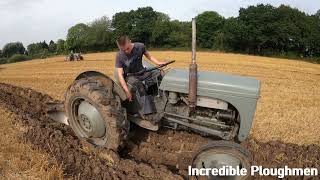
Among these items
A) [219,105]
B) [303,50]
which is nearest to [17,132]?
[219,105]

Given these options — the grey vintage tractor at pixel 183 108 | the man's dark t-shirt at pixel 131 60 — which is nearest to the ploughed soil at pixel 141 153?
the grey vintage tractor at pixel 183 108

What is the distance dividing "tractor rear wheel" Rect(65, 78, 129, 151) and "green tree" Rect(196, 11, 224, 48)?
53.3 meters

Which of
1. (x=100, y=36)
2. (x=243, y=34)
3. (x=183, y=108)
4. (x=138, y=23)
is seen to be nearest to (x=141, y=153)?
(x=183, y=108)

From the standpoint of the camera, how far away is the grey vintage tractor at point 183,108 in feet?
17.3

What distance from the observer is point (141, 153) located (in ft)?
21.3

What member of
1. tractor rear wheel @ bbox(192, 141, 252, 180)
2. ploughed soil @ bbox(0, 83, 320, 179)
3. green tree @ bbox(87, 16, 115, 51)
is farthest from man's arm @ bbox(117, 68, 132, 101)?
green tree @ bbox(87, 16, 115, 51)

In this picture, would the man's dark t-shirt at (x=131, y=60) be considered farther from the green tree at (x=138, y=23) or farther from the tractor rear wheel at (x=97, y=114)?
the green tree at (x=138, y=23)

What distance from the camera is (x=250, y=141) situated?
6.95 m

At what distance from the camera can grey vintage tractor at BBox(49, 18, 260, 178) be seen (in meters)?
5.29

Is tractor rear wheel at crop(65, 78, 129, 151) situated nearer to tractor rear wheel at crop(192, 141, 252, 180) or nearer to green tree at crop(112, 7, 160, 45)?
tractor rear wheel at crop(192, 141, 252, 180)

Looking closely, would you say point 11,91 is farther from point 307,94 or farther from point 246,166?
point 307,94

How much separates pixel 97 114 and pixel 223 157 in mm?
2098

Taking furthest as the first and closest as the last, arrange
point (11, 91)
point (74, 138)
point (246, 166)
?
→ point (11, 91), point (74, 138), point (246, 166)

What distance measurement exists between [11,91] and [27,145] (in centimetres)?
510
